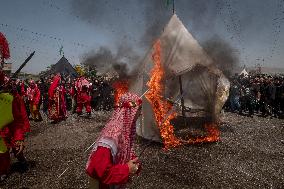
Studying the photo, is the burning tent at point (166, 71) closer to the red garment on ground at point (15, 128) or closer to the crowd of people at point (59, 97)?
the red garment on ground at point (15, 128)

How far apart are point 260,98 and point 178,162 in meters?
10.8

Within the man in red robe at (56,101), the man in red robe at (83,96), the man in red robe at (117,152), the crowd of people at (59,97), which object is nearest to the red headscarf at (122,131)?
the man in red robe at (117,152)

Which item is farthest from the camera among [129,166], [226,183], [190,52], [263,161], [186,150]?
[190,52]

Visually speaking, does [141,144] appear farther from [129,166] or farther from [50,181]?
[129,166]

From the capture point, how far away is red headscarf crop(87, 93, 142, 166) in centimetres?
280

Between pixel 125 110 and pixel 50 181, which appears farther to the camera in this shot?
pixel 50 181

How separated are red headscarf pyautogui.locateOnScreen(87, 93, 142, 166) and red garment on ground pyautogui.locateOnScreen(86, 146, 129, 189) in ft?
0.27

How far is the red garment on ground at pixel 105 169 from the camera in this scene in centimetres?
260

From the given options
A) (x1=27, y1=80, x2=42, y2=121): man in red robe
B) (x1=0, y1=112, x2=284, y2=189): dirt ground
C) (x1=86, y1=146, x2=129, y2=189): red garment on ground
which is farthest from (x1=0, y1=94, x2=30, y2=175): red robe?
(x1=27, y1=80, x2=42, y2=121): man in red robe

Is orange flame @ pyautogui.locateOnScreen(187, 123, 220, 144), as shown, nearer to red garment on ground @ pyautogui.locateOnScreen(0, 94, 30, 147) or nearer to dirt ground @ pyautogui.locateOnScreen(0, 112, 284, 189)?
dirt ground @ pyautogui.locateOnScreen(0, 112, 284, 189)

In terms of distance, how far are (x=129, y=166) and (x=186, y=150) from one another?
6121 millimetres

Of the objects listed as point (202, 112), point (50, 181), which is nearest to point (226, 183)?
point (50, 181)

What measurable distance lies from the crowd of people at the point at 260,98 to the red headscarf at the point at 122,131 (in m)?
14.3

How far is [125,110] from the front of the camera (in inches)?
123
